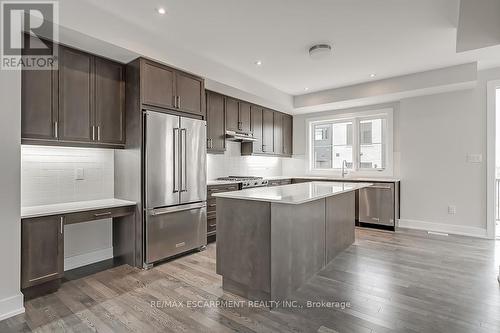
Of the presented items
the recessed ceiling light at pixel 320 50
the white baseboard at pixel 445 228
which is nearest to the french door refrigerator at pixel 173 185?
the recessed ceiling light at pixel 320 50

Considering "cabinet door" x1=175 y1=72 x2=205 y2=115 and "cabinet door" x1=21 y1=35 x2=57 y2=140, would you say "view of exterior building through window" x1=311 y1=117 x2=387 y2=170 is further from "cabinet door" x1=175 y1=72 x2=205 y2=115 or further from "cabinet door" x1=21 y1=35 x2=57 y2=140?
"cabinet door" x1=21 y1=35 x2=57 y2=140

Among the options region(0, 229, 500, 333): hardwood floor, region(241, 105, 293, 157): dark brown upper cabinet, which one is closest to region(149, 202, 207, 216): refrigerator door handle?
region(0, 229, 500, 333): hardwood floor

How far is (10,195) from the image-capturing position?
2.21m

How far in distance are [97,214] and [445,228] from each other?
17.7ft

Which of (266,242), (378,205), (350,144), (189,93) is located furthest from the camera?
(350,144)

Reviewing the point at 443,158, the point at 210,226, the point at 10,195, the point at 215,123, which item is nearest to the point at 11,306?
the point at 10,195

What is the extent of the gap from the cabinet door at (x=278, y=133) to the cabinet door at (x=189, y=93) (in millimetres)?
2619

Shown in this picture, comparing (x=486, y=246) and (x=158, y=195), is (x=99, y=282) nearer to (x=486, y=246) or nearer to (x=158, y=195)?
(x=158, y=195)

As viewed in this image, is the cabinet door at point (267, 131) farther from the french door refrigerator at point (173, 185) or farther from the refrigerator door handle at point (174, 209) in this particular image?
the refrigerator door handle at point (174, 209)

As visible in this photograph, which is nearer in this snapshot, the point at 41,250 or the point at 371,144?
the point at 41,250

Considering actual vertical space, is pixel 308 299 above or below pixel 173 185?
below

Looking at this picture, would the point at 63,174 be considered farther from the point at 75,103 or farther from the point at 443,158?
the point at 443,158

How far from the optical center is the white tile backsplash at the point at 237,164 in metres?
5.01

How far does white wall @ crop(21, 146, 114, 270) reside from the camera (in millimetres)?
2881
